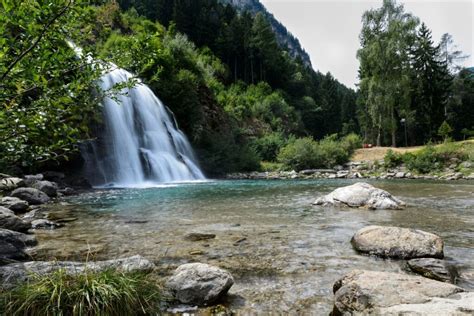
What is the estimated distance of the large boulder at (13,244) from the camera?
4960mm

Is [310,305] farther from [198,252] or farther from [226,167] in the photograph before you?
[226,167]

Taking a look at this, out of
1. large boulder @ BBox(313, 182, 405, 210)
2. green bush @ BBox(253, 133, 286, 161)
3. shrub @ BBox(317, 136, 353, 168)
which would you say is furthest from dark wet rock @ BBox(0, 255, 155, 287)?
green bush @ BBox(253, 133, 286, 161)

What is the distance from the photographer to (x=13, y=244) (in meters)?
5.44

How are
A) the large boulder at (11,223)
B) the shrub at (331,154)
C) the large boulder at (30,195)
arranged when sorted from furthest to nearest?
the shrub at (331,154) → the large boulder at (30,195) → the large boulder at (11,223)

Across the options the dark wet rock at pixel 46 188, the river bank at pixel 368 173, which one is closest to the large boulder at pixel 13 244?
the dark wet rock at pixel 46 188

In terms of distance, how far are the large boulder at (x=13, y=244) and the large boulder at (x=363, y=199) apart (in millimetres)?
8079

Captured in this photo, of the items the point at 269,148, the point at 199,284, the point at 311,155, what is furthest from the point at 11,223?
the point at 269,148

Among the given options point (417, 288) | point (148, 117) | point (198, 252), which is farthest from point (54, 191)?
point (417, 288)

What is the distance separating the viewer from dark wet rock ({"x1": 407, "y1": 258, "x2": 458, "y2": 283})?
413 cm

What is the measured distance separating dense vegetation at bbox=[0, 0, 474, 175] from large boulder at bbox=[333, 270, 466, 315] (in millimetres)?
3066

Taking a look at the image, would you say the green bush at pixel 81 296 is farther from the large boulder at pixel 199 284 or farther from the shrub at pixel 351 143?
the shrub at pixel 351 143

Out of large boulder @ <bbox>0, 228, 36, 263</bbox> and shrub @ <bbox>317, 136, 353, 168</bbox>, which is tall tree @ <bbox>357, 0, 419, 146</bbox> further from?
large boulder @ <bbox>0, 228, 36, 263</bbox>

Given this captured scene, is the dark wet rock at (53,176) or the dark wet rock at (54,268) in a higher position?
the dark wet rock at (53,176)

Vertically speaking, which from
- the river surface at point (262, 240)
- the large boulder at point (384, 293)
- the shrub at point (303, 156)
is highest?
the shrub at point (303, 156)
